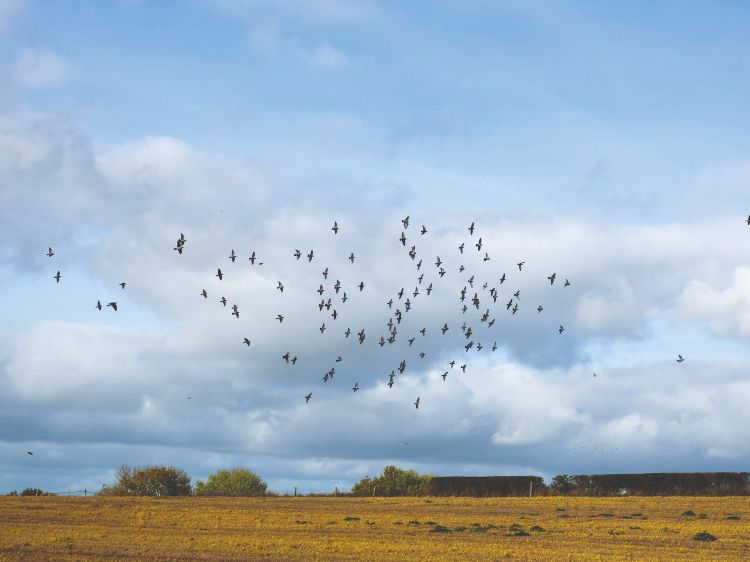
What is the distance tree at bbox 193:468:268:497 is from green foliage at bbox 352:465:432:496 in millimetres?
11099

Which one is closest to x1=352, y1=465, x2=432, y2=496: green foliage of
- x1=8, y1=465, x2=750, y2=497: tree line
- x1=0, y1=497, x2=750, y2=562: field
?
x1=8, y1=465, x2=750, y2=497: tree line

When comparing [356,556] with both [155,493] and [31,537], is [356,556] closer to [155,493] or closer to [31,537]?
[31,537]

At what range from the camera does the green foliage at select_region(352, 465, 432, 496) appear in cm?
10312

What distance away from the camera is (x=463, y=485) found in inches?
3839

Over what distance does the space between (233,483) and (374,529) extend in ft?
175

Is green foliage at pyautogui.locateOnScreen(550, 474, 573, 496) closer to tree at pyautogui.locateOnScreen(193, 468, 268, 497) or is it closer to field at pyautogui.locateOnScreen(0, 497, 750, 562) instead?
field at pyautogui.locateOnScreen(0, 497, 750, 562)

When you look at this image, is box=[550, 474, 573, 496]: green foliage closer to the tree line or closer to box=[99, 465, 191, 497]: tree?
the tree line

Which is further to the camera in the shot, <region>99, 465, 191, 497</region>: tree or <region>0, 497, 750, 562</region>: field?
<region>99, 465, 191, 497</region>: tree

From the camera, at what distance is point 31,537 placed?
5219cm

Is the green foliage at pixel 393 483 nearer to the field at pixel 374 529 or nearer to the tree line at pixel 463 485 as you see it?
the tree line at pixel 463 485

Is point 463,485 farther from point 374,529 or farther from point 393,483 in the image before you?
point 374,529

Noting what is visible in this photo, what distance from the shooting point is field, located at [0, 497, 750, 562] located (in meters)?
45.4

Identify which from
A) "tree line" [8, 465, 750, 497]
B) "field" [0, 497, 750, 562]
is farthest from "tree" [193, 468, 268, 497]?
"field" [0, 497, 750, 562]

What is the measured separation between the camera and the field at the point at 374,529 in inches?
1788
